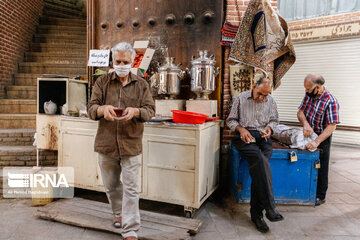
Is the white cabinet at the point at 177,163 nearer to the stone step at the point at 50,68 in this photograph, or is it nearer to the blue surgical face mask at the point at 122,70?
the blue surgical face mask at the point at 122,70

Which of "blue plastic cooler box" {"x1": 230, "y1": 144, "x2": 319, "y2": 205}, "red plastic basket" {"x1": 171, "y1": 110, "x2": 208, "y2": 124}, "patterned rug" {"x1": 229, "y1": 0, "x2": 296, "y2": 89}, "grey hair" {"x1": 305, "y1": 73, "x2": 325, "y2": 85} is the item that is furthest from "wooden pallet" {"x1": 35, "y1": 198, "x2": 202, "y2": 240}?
"grey hair" {"x1": 305, "y1": 73, "x2": 325, "y2": 85}

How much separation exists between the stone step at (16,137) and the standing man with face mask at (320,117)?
4.51 meters

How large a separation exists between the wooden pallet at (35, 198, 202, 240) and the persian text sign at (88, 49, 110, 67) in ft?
6.77

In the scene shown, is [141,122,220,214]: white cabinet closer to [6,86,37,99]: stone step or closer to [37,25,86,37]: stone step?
[6,86,37,99]: stone step

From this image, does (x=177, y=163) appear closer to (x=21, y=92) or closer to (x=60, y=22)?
(x=21, y=92)

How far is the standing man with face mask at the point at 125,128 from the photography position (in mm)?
2389

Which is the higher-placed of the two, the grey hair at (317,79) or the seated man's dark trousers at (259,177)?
the grey hair at (317,79)

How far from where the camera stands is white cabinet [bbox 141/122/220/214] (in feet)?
9.98

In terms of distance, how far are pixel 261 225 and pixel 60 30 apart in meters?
7.83

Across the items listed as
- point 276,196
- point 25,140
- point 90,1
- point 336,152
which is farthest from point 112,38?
point 336,152

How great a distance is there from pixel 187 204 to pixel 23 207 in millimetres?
2078

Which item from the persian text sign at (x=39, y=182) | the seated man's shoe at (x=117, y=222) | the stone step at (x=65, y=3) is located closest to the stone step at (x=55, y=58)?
the stone step at (x=65, y=3)

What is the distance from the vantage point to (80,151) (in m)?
3.58

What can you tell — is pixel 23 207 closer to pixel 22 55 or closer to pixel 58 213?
pixel 58 213
